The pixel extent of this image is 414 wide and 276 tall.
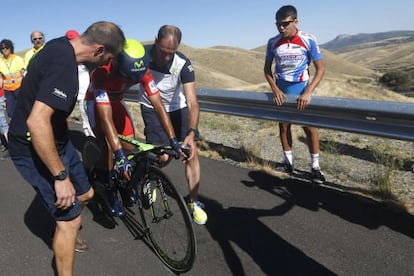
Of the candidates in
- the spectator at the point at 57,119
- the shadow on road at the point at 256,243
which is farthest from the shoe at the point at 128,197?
the shadow on road at the point at 256,243

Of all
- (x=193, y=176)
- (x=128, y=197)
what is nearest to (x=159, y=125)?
(x=193, y=176)

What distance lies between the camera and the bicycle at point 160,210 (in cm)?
327

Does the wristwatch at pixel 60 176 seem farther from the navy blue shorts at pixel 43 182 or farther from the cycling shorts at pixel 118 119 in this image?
the cycling shorts at pixel 118 119

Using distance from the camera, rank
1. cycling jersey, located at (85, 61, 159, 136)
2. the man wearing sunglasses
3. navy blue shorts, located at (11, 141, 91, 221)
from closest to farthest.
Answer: navy blue shorts, located at (11, 141, 91, 221), cycling jersey, located at (85, 61, 159, 136), the man wearing sunglasses

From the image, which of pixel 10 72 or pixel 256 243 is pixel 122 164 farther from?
pixel 10 72

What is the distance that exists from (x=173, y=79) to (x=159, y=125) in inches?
23.5

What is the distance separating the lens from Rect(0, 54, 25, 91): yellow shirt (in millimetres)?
8008

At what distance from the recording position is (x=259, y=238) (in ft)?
12.3

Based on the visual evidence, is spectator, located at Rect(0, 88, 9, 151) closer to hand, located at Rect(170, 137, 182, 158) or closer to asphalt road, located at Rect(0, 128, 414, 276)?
asphalt road, located at Rect(0, 128, 414, 276)

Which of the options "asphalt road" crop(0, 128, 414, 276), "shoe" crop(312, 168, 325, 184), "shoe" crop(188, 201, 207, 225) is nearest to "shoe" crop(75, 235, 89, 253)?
"asphalt road" crop(0, 128, 414, 276)

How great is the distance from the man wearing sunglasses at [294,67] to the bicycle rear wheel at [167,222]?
2214mm

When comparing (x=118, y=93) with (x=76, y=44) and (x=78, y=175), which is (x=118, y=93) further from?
(x=76, y=44)

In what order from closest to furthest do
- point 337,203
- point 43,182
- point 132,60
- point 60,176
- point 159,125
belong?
point 60,176
point 43,182
point 132,60
point 337,203
point 159,125

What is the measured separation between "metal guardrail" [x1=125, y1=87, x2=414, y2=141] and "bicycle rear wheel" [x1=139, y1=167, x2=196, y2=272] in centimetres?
249
